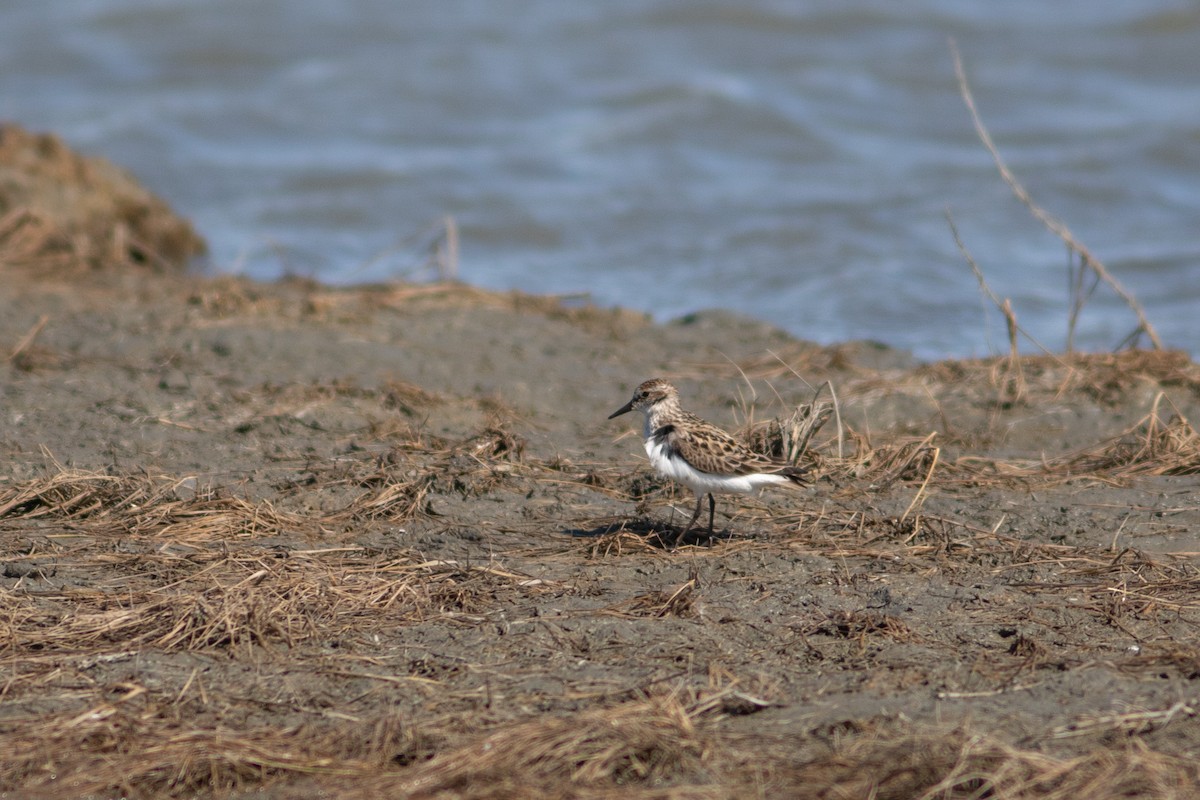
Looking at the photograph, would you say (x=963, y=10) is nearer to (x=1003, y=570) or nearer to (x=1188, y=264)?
(x=1188, y=264)

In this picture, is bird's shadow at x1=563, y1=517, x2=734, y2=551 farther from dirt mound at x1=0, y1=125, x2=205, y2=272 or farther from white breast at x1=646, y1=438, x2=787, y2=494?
dirt mound at x1=0, y1=125, x2=205, y2=272

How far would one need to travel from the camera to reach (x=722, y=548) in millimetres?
6078

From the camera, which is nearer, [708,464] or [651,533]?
[708,464]

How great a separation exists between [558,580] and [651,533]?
2.41 feet

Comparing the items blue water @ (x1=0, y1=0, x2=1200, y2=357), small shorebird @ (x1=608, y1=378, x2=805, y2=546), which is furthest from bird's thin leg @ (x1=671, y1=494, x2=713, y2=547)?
blue water @ (x1=0, y1=0, x2=1200, y2=357)

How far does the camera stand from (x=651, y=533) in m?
6.26

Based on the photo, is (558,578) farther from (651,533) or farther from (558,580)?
(651,533)

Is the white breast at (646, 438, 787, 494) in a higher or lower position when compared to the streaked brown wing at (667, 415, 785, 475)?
lower

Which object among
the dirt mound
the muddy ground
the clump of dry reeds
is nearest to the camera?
the clump of dry reeds

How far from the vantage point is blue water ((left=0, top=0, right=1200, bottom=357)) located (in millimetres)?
13453

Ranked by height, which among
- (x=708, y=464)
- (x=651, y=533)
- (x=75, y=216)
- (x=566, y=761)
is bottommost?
(x=75, y=216)

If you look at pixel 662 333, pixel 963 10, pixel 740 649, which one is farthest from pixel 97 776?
pixel 963 10

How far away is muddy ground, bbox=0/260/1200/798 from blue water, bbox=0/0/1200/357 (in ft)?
11.7

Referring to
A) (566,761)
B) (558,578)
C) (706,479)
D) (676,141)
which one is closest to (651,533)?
(706,479)
